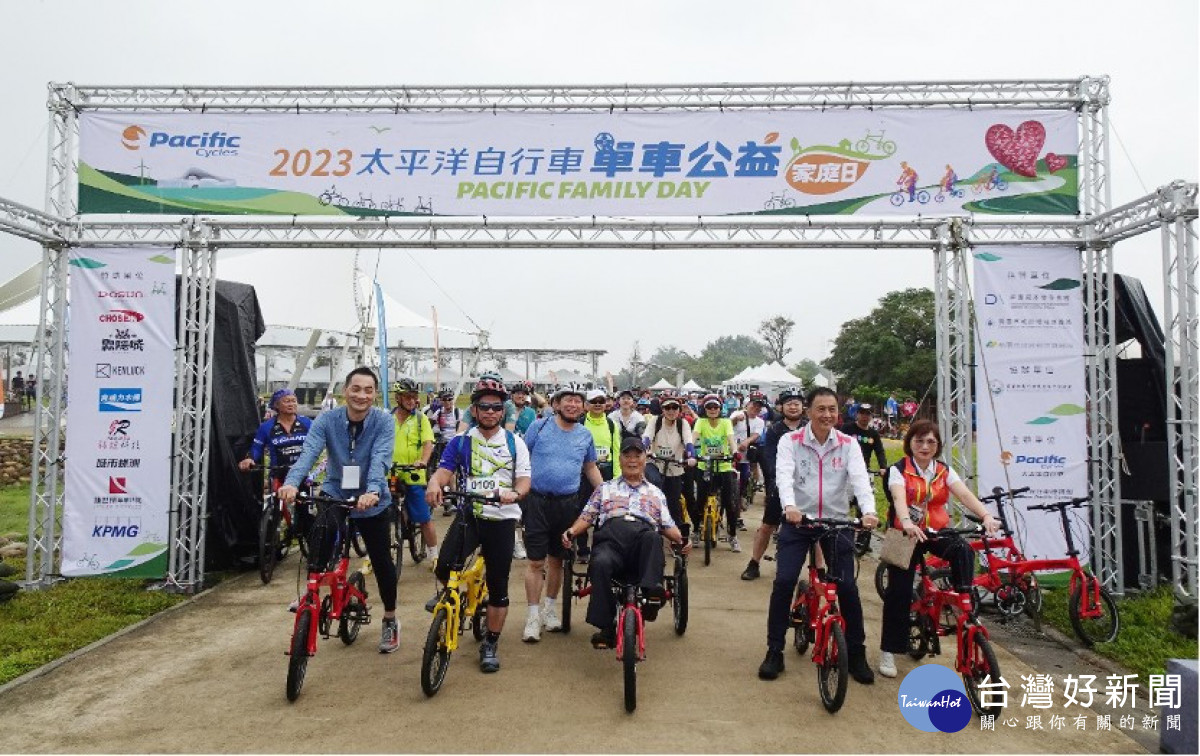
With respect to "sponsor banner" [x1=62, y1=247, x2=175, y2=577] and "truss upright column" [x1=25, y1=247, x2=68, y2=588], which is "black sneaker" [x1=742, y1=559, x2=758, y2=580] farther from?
"truss upright column" [x1=25, y1=247, x2=68, y2=588]

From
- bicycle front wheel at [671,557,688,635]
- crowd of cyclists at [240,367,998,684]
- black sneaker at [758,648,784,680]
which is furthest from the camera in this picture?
bicycle front wheel at [671,557,688,635]

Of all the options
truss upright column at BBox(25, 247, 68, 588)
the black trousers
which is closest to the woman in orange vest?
the black trousers

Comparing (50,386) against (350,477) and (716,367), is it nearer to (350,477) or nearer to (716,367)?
(350,477)

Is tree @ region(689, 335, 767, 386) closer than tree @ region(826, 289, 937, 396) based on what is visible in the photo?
No

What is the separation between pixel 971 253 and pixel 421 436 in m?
5.41

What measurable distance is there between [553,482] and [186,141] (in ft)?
17.0

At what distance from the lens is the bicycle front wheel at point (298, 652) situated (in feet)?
13.8

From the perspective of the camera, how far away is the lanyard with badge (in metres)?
4.62

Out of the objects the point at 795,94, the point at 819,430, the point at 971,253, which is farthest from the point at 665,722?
the point at 795,94

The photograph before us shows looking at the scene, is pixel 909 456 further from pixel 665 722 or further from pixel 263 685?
pixel 263 685

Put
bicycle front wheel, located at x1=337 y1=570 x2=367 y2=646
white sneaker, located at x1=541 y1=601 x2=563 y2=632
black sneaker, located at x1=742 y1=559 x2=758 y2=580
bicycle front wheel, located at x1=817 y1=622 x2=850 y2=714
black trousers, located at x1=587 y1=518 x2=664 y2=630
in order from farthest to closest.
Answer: black sneaker, located at x1=742 y1=559 x2=758 y2=580 → white sneaker, located at x1=541 y1=601 x2=563 y2=632 → bicycle front wheel, located at x1=337 y1=570 x2=367 y2=646 → black trousers, located at x1=587 y1=518 x2=664 y2=630 → bicycle front wheel, located at x1=817 y1=622 x2=850 y2=714

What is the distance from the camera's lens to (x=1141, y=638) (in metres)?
5.62

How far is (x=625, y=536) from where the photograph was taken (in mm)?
4617

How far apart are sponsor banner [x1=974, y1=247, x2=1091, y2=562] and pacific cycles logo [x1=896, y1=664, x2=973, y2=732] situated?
2.95 meters
